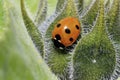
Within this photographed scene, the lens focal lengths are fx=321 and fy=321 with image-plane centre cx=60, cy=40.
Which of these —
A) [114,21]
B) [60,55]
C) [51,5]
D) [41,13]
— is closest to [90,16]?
[114,21]

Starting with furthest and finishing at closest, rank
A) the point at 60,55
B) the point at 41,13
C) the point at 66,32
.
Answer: the point at 66,32 < the point at 41,13 < the point at 60,55

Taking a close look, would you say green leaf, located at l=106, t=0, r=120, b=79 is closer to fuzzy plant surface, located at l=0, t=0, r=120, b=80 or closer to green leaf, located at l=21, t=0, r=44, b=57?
fuzzy plant surface, located at l=0, t=0, r=120, b=80

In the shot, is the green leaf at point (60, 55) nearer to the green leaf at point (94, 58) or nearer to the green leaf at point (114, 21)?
the green leaf at point (94, 58)

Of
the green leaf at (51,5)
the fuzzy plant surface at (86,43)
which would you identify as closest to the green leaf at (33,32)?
the fuzzy plant surface at (86,43)

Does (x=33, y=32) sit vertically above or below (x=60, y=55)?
above

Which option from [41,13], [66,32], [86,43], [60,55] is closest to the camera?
[86,43]

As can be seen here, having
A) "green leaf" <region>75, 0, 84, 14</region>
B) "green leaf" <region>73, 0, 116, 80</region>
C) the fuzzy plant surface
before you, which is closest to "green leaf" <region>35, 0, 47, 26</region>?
the fuzzy plant surface

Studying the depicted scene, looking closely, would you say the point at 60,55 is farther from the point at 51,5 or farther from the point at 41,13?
the point at 51,5

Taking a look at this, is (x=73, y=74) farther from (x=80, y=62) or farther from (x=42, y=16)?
(x=42, y=16)
